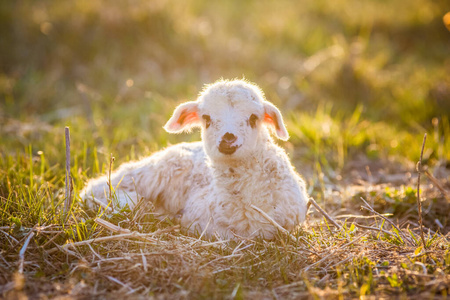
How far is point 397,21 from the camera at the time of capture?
1184cm

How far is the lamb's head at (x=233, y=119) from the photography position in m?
3.17

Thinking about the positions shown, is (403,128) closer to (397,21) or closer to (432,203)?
(432,203)

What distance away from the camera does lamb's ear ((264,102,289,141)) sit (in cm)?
347

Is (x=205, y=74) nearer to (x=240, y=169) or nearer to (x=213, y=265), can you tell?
(x=240, y=169)

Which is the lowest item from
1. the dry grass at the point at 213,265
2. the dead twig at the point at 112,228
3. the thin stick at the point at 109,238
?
the dry grass at the point at 213,265

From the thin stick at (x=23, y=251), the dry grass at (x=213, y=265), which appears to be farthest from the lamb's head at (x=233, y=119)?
the thin stick at (x=23, y=251)

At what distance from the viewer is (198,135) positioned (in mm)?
6168

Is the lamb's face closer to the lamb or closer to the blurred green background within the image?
the lamb

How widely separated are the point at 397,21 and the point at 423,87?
14.8 feet

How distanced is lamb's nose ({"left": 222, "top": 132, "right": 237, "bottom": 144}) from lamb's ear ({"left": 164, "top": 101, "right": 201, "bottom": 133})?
659 millimetres

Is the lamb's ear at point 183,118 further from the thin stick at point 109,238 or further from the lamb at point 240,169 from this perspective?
the thin stick at point 109,238

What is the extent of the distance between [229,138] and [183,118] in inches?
31.0

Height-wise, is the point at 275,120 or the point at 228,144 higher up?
the point at 275,120

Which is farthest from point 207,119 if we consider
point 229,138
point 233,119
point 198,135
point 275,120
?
point 198,135
